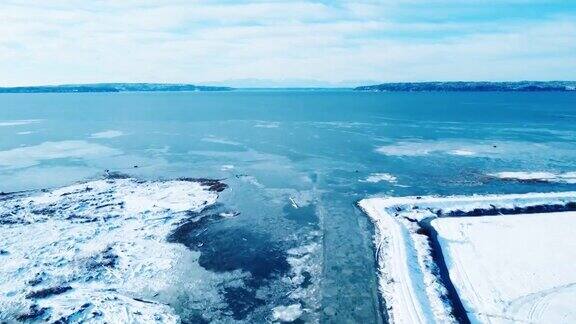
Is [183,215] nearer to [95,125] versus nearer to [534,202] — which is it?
[534,202]

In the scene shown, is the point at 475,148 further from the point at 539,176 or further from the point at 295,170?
the point at 295,170

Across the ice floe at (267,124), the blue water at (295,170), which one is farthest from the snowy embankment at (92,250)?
the ice floe at (267,124)

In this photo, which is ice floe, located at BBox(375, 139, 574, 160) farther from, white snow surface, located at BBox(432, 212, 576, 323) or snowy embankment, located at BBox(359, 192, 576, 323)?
white snow surface, located at BBox(432, 212, 576, 323)

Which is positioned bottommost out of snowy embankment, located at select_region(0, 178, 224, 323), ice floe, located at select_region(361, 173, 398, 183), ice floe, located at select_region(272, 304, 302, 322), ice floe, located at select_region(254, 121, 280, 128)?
ice floe, located at select_region(272, 304, 302, 322)

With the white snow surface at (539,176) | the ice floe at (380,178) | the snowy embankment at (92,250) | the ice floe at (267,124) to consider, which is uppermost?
the ice floe at (267,124)

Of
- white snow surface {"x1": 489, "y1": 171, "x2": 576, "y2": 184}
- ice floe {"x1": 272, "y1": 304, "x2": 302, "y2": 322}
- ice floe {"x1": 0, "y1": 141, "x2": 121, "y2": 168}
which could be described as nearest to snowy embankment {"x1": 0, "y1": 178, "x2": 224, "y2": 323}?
ice floe {"x1": 272, "y1": 304, "x2": 302, "y2": 322}

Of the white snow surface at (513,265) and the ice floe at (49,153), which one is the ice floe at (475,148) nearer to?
the white snow surface at (513,265)

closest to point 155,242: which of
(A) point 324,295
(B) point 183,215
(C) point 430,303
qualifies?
(B) point 183,215
